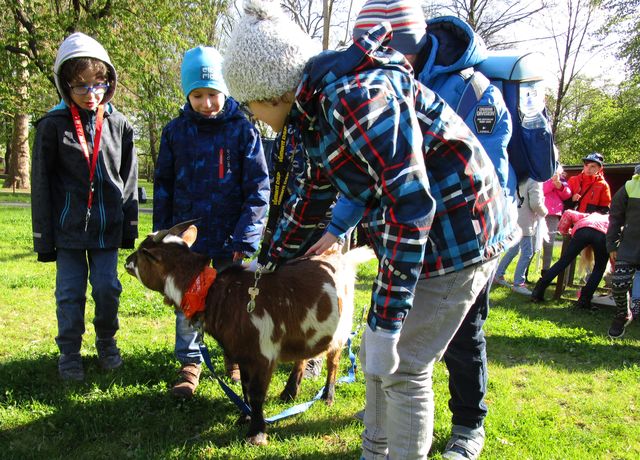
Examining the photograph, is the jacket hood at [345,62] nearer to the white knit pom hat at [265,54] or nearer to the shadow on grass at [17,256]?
the white knit pom hat at [265,54]

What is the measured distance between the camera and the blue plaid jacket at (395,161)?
1.69m

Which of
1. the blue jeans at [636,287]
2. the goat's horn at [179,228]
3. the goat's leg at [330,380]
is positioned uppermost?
the goat's horn at [179,228]

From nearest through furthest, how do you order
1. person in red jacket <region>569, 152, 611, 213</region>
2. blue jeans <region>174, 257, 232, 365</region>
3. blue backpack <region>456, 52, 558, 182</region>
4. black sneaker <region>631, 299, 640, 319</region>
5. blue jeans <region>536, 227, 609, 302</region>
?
1. blue backpack <region>456, 52, 558, 182</region>
2. blue jeans <region>174, 257, 232, 365</region>
3. black sneaker <region>631, 299, 640, 319</region>
4. blue jeans <region>536, 227, 609, 302</region>
5. person in red jacket <region>569, 152, 611, 213</region>

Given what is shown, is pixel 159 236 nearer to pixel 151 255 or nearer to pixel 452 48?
pixel 151 255

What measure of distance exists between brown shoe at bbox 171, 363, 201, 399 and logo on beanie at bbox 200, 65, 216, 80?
7.28 ft

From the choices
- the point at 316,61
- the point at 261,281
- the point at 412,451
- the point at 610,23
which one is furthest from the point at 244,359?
the point at 610,23

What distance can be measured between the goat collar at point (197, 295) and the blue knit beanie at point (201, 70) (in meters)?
1.37

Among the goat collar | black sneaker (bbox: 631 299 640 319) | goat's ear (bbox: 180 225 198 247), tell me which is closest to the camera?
the goat collar

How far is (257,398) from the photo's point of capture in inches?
126

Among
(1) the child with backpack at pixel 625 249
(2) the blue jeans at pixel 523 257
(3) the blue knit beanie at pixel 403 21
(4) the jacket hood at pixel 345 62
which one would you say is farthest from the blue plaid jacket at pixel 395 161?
(2) the blue jeans at pixel 523 257

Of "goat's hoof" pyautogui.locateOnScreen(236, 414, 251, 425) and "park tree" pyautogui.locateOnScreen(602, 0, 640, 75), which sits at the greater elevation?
"park tree" pyautogui.locateOnScreen(602, 0, 640, 75)

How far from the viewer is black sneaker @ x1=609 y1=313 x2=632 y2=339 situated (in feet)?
A: 19.8

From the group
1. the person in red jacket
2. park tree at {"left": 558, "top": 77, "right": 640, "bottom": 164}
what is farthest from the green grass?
park tree at {"left": 558, "top": 77, "right": 640, "bottom": 164}

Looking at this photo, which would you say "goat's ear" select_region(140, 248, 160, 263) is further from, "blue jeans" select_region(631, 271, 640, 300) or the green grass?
"blue jeans" select_region(631, 271, 640, 300)
